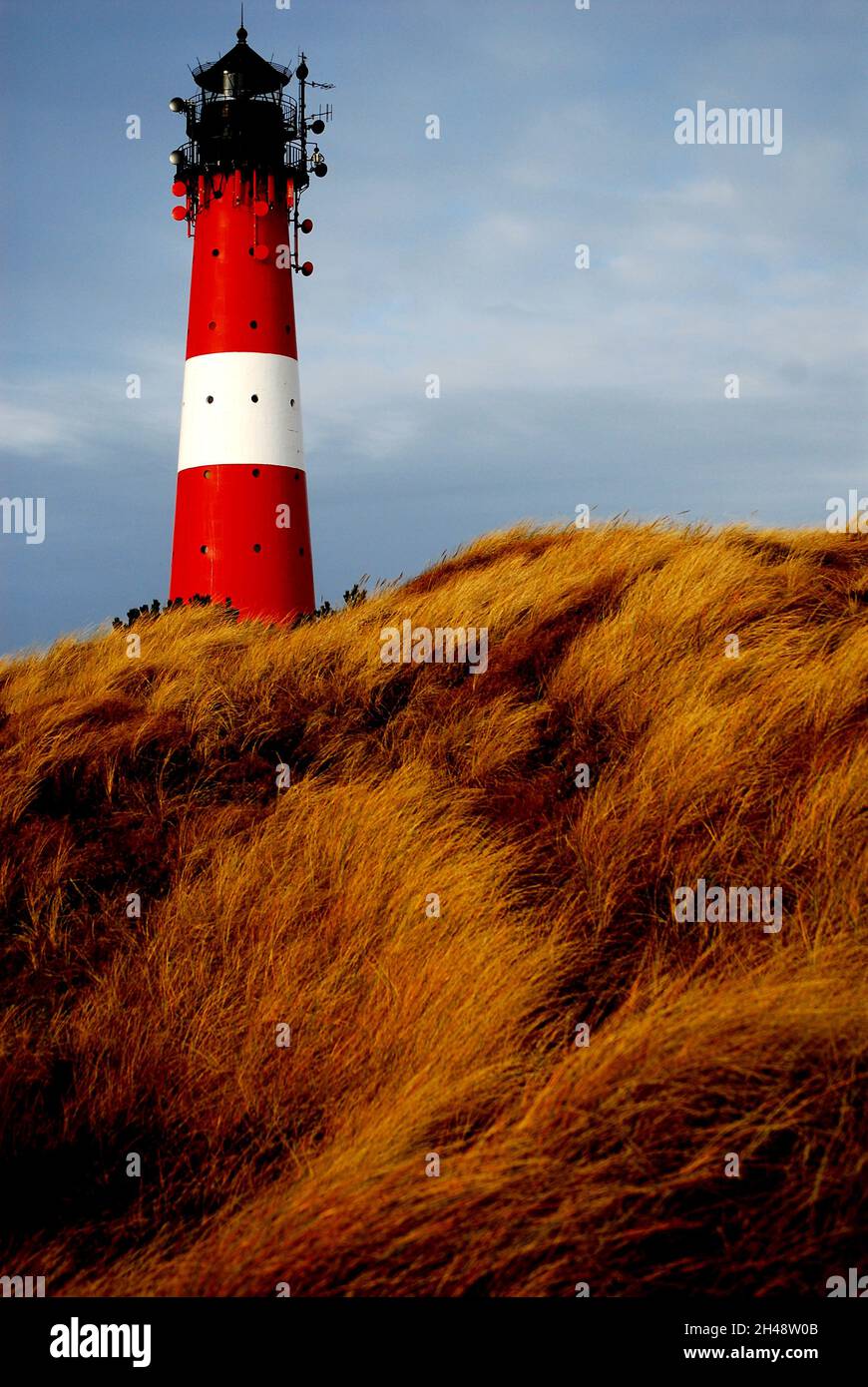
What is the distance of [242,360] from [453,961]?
44.1ft

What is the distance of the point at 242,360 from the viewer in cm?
1555

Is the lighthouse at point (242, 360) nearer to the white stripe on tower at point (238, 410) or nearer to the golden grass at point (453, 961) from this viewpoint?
the white stripe on tower at point (238, 410)

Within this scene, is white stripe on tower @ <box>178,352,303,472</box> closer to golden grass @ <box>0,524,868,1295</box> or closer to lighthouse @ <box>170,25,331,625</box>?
lighthouse @ <box>170,25,331,625</box>

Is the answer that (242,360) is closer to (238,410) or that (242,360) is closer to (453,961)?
(238,410)

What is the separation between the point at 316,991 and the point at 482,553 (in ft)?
22.1

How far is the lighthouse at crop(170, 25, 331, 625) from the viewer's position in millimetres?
15578

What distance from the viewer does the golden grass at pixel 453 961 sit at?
→ 2.73m

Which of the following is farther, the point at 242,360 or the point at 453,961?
the point at 242,360

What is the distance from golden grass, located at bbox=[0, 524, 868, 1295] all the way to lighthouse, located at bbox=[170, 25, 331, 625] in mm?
A: 8655

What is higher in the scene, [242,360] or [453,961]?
[242,360]

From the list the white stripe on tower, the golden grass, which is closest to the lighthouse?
the white stripe on tower

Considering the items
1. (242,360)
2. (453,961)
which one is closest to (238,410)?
(242,360)

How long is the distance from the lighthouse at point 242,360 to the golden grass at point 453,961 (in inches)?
341
